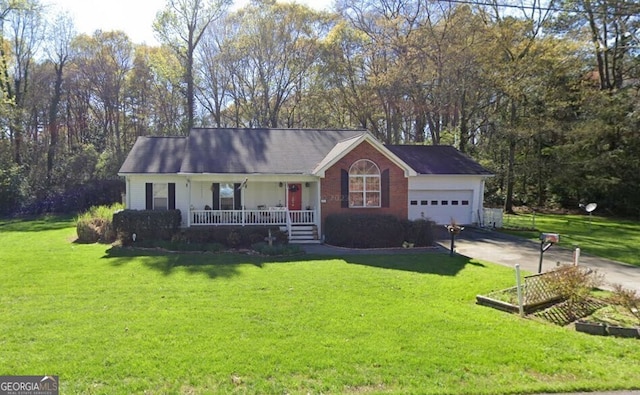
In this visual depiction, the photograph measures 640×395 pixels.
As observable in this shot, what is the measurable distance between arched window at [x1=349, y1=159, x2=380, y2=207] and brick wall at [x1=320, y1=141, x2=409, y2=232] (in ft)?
0.75

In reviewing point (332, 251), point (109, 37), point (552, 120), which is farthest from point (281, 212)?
point (109, 37)

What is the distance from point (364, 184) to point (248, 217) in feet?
18.3

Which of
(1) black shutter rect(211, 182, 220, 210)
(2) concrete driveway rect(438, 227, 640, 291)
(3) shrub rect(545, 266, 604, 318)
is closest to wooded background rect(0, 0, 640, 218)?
(2) concrete driveway rect(438, 227, 640, 291)

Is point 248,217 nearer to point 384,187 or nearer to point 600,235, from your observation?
point 384,187

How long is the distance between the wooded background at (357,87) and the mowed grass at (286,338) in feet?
77.6

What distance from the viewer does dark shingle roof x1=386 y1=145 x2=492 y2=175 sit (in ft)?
75.4

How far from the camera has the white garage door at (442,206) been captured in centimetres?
2292

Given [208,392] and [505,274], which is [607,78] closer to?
[505,274]

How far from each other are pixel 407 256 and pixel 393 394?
990cm

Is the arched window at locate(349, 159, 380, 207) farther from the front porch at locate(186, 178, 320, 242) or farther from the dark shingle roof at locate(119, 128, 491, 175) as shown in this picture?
the dark shingle roof at locate(119, 128, 491, 175)

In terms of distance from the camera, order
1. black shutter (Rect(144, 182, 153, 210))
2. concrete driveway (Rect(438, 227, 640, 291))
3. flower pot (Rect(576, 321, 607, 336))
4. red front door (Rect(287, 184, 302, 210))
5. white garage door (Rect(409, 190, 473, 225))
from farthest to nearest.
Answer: white garage door (Rect(409, 190, 473, 225)) → red front door (Rect(287, 184, 302, 210)) → black shutter (Rect(144, 182, 153, 210)) → concrete driveway (Rect(438, 227, 640, 291)) → flower pot (Rect(576, 321, 607, 336))

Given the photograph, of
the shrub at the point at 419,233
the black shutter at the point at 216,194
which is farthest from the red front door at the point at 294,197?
the shrub at the point at 419,233

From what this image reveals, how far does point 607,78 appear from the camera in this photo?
102 feet

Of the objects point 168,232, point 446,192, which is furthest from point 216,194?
point 446,192
